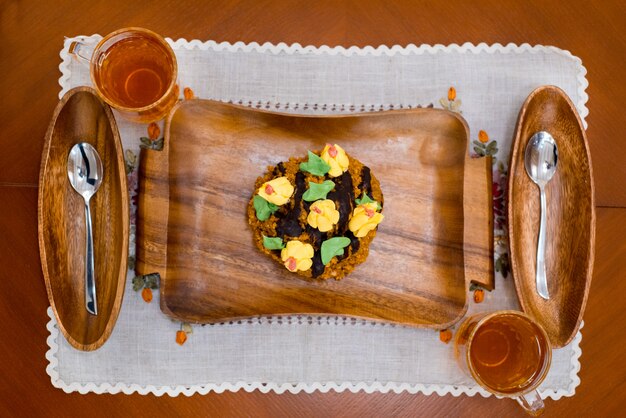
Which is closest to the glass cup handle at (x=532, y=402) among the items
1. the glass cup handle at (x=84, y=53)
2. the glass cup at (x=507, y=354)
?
the glass cup at (x=507, y=354)

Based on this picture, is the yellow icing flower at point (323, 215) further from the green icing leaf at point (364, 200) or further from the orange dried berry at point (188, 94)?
the orange dried berry at point (188, 94)

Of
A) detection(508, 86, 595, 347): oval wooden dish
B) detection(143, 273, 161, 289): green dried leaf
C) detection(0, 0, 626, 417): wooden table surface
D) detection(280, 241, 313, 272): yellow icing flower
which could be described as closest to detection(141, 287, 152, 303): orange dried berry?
detection(143, 273, 161, 289): green dried leaf

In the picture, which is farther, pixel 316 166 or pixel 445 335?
pixel 445 335

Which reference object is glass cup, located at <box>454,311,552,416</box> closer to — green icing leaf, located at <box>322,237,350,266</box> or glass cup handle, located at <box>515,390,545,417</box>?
glass cup handle, located at <box>515,390,545,417</box>

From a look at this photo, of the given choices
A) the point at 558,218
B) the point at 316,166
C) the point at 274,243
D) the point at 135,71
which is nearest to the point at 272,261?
the point at 274,243

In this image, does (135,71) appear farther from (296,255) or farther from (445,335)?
(445,335)
